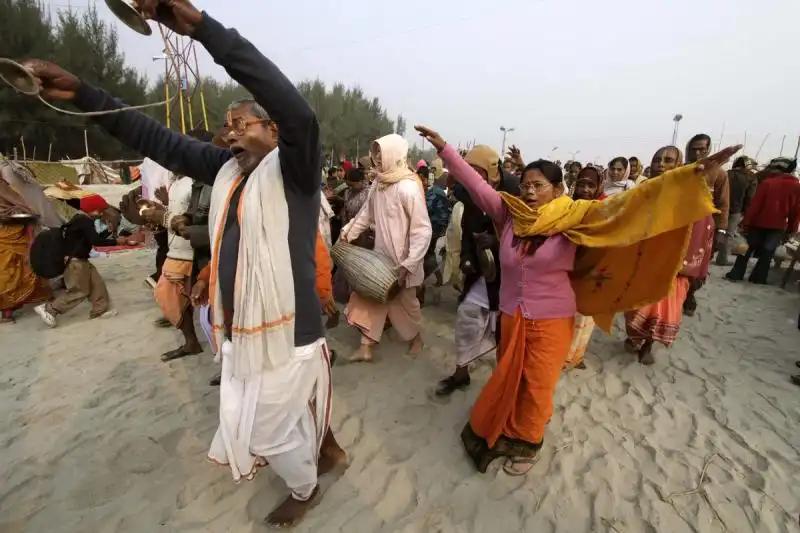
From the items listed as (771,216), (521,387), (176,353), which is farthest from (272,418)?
A: (771,216)

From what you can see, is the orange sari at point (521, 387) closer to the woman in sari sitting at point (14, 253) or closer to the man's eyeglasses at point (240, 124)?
the man's eyeglasses at point (240, 124)

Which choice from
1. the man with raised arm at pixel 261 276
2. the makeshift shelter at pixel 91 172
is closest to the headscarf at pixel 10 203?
the man with raised arm at pixel 261 276

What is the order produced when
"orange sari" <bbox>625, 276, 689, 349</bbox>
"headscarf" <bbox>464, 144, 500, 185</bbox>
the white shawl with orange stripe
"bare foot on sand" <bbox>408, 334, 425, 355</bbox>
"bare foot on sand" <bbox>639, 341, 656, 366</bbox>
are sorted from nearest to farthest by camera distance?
the white shawl with orange stripe, "headscarf" <bbox>464, 144, 500, 185</bbox>, "orange sari" <bbox>625, 276, 689, 349</bbox>, "bare foot on sand" <bbox>639, 341, 656, 366</bbox>, "bare foot on sand" <bbox>408, 334, 425, 355</bbox>

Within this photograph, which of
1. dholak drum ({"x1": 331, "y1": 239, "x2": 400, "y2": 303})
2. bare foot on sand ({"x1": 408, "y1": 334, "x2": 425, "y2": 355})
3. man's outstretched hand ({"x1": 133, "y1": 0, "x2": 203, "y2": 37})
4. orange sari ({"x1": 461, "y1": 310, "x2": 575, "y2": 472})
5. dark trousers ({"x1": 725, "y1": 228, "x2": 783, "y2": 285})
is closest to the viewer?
man's outstretched hand ({"x1": 133, "y1": 0, "x2": 203, "y2": 37})

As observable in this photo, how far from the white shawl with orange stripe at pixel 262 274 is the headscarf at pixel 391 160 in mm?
2024

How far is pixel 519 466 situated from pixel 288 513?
1.40 m

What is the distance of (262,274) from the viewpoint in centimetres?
187

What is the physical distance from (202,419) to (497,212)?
8.48ft

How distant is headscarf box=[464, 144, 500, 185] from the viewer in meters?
3.46

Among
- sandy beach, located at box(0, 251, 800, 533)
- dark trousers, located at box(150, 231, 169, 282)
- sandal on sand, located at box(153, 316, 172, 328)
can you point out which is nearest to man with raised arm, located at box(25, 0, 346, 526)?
sandy beach, located at box(0, 251, 800, 533)

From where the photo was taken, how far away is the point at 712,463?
278 cm

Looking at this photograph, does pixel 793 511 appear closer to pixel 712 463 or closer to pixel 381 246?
pixel 712 463

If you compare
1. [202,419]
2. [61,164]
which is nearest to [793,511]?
[202,419]

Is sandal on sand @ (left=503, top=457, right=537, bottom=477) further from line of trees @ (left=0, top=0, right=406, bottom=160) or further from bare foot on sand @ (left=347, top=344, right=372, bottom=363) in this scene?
line of trees @ (left=0, top=0, right=406, bottom=160)
